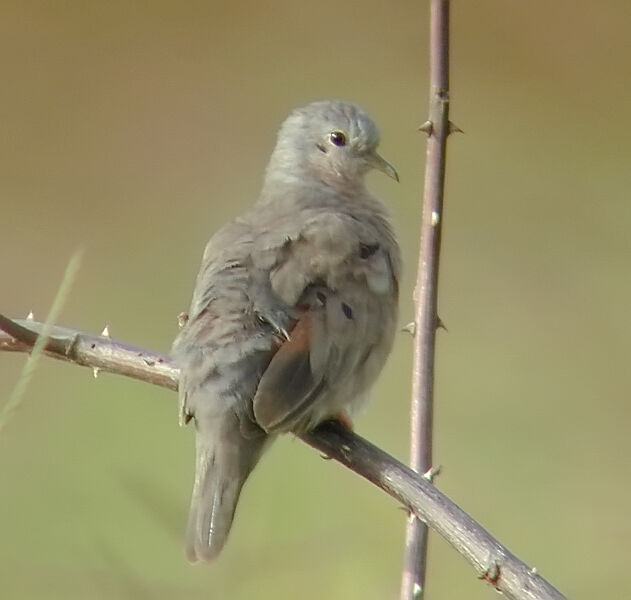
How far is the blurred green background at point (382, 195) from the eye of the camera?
493cm

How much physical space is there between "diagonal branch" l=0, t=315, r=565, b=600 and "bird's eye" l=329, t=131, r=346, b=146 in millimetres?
982

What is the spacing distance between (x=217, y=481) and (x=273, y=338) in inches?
10.8

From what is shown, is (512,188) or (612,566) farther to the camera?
(512,188)

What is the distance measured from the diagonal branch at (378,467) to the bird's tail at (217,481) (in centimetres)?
13

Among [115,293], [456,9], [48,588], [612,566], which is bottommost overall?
[48,588]

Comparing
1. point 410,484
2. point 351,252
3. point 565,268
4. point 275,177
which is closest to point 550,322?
point 565,268

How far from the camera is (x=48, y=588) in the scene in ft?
12.0

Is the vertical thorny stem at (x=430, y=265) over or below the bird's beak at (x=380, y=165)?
below

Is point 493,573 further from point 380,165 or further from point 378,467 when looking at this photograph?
point 380,165

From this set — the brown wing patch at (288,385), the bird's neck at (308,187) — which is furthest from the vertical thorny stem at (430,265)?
the bird's neck at (308,187)

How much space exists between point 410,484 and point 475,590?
9.51ft

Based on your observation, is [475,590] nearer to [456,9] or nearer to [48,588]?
[48,588]

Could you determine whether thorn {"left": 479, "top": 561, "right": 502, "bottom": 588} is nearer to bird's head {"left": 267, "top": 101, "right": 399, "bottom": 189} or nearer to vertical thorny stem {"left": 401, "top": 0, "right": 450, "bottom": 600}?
vertical thorny stem {"left": 401, "top": 0, "right": 450, "bottom": 600}

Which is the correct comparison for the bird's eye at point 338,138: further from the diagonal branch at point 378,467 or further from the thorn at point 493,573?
the thorn at point 493,573
